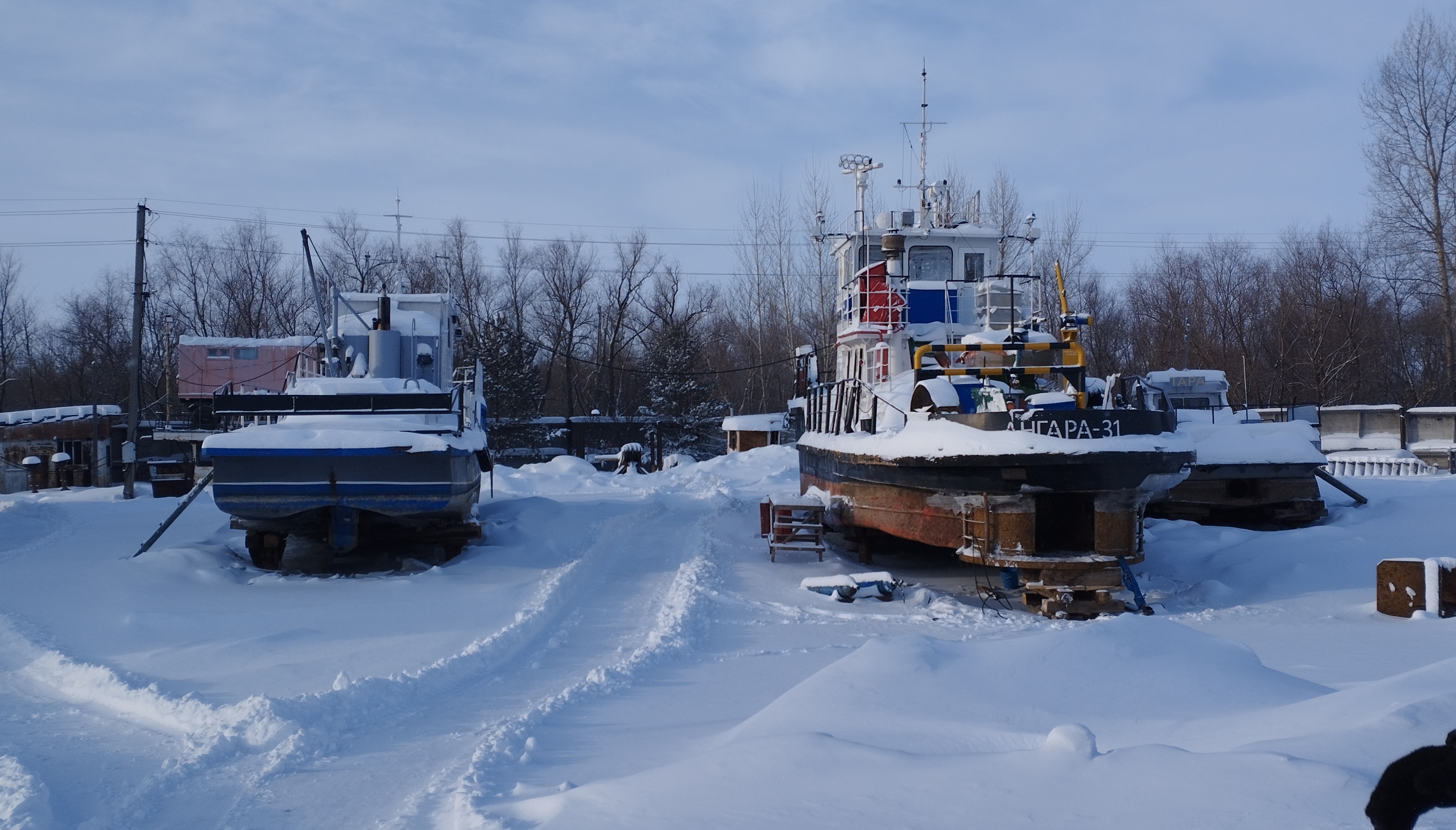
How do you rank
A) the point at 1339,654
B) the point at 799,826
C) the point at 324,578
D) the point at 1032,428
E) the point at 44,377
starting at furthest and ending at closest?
the point at 44,377
the point at 324,578
the point at 1032,428
the point at 1339,654
the point at 799,826

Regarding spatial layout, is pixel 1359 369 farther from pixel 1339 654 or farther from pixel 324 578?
pixel 324 578

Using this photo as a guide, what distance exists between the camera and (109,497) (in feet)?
63.3

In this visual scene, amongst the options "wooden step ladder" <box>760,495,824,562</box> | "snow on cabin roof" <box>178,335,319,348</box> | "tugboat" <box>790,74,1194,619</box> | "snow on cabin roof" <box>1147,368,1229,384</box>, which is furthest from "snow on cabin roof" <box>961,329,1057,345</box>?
"snow on cabin roof" <box>178,335,319,348</box>

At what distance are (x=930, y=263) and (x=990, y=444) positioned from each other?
688 centimetres

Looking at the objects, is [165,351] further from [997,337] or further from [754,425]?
[997,337]

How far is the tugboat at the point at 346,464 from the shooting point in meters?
9.88

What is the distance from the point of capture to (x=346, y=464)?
10016 mm

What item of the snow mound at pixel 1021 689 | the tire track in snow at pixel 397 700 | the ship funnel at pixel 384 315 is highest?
the ship funnel at pixel 384 315

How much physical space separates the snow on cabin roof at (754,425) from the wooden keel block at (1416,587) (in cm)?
2126

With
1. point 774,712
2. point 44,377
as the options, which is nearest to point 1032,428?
point 774,712

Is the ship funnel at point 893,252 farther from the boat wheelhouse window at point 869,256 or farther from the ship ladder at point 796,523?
the ship ladder at point 796,523

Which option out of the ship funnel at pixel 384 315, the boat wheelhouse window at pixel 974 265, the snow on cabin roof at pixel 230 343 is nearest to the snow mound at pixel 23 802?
the ship funnel at pixel 384 315

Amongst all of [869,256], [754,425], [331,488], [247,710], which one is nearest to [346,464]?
[331,488]

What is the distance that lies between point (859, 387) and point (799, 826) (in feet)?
29.9
